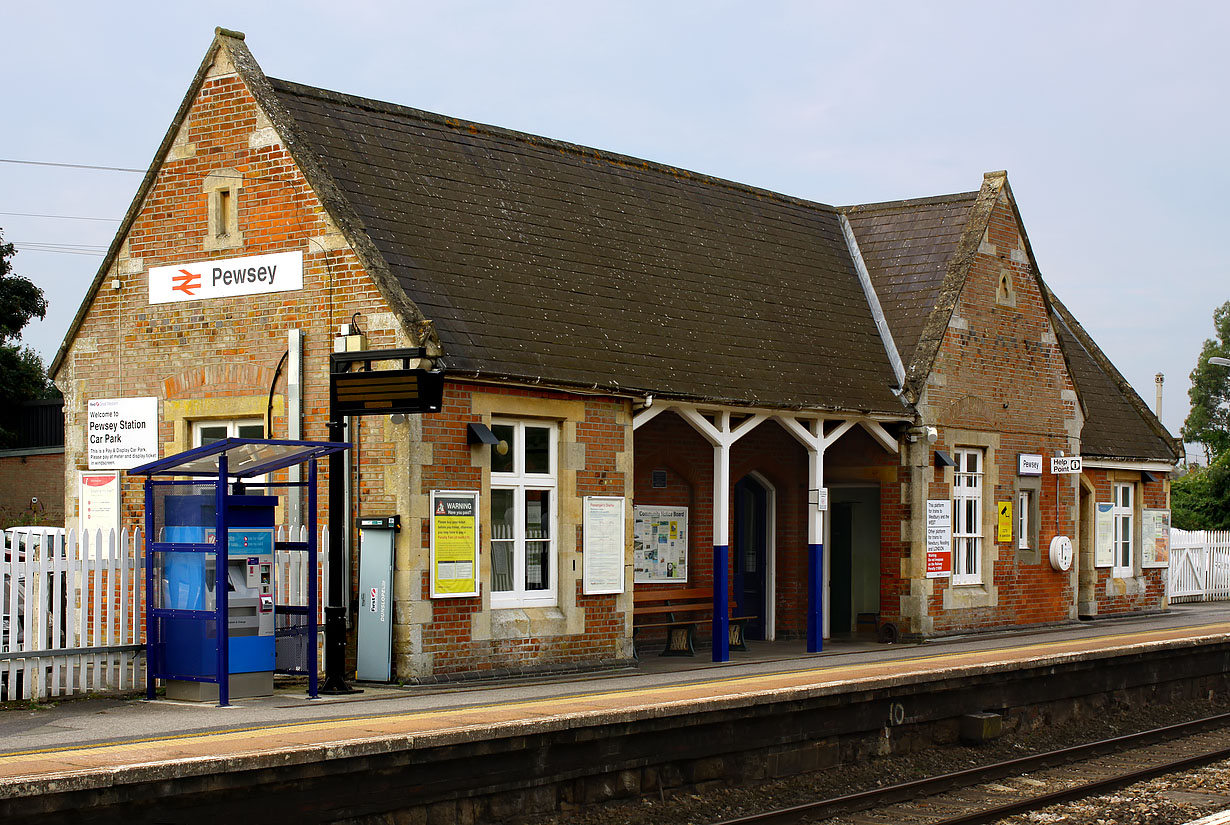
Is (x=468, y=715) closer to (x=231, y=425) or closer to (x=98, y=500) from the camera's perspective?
(x=231, y=425)

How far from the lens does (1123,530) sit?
26.4 meters

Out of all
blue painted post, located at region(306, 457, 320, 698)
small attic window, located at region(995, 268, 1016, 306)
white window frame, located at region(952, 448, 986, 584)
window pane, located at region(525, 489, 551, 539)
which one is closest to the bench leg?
window pane, located at region(525, 489, 551, 539)

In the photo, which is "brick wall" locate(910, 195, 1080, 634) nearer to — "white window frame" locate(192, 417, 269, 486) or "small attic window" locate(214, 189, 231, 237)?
"white window frame" locate(192, 417, 269, 486)

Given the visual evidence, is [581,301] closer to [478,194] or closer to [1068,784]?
[478,194]

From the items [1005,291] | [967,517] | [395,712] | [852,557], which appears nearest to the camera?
[395,712]

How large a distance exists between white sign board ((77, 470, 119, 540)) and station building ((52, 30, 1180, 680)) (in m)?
0.19

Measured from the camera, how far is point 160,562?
12.8 m

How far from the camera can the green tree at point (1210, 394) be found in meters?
74.2

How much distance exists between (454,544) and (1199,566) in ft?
76.1

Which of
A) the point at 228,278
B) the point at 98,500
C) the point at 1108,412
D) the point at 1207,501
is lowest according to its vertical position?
the point at 1207,501

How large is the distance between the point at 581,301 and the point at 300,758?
8.96 meters

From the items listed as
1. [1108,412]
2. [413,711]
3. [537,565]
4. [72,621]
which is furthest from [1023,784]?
[1108,412]

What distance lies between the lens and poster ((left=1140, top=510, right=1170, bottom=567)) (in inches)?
1046

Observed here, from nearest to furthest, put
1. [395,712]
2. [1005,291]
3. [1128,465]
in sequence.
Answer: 1. [395,712]
2. [1005,291]
3. [1128,465]
